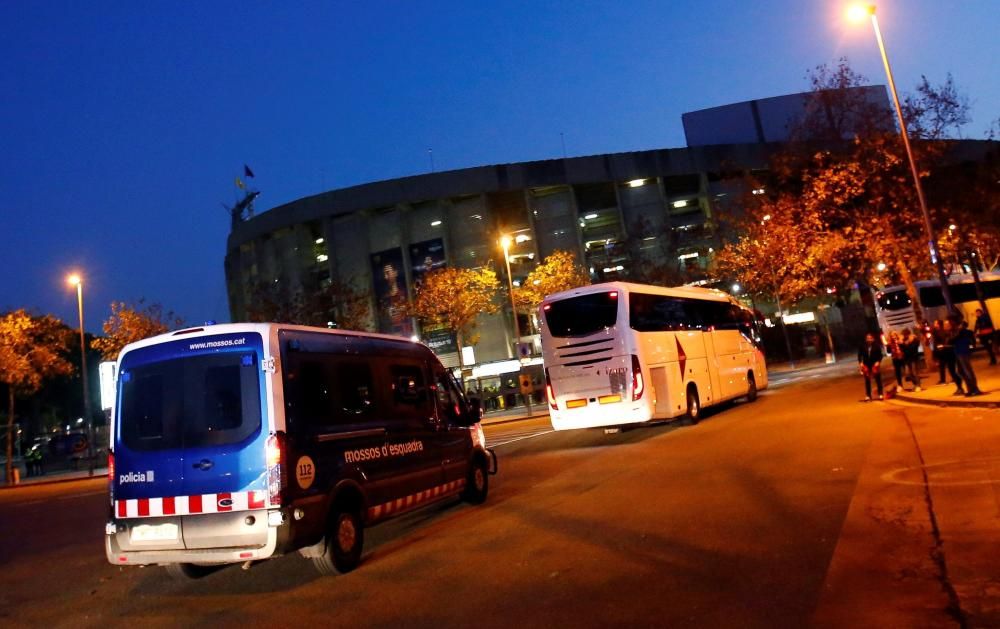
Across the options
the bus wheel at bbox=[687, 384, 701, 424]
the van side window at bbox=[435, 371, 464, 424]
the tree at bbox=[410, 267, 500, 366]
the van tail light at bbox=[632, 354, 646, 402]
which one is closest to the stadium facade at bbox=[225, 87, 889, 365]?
the tree at bbox=[410, 267, 500, 366]

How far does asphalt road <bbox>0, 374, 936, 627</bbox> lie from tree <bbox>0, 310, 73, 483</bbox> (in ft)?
71.2

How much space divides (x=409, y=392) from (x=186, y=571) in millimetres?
3232

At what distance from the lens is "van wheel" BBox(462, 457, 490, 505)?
11.0 metres

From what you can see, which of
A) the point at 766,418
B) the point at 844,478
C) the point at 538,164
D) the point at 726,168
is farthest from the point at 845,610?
the point at 538,164

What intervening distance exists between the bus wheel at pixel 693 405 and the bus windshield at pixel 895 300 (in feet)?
73.8

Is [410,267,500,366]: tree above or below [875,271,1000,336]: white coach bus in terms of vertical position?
above

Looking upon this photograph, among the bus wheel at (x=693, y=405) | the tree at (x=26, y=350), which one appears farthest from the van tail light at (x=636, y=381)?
the tree at (x=26, y=350)

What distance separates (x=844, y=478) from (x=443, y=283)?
37554 mm

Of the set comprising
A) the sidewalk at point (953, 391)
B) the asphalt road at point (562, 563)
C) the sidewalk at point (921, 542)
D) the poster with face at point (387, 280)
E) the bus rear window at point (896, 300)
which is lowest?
the sidewalk at point (921, 542)

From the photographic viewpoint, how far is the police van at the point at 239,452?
696 centimetres

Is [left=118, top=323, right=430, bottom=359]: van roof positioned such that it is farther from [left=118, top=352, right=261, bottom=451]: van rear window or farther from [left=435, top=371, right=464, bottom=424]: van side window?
[left=435, top=371, right=464, bottom=424]: van side window

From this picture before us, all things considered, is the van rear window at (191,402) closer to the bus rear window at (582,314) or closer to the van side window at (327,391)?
the van side window at (327,391)

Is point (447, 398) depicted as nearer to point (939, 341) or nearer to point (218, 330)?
point (218, 330)

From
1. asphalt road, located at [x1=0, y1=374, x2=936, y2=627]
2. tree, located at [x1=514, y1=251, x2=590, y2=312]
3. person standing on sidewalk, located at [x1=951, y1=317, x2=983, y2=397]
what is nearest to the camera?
asphalt road, located at [x1=0, y1=374, x2=936, y2=627]
